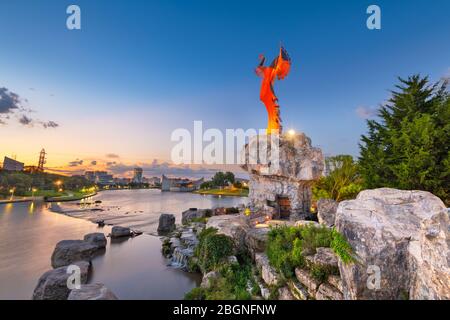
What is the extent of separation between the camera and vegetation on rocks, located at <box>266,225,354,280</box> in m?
5.51

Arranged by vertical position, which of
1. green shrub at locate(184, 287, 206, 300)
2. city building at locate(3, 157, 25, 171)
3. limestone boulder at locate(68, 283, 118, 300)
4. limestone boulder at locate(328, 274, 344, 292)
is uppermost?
city building at locate(3, 157, 25, 171)

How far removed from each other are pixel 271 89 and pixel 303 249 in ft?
70.6

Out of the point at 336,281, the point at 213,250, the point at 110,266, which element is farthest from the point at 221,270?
the point at 110,266

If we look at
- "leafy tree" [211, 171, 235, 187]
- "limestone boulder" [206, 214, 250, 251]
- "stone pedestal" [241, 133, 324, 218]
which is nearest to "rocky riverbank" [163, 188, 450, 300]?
"limestone boulder" [206, 214, 250, 251]

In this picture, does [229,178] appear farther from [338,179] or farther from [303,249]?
[303,249]

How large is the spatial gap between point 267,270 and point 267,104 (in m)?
21.0

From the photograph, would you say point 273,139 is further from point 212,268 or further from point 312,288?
point 312,288

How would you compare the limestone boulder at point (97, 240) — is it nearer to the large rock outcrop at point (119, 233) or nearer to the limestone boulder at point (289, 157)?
the large rock outcrop at point (119, 233)

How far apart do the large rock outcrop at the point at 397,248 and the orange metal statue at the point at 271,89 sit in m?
19.9

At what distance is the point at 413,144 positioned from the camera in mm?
14539

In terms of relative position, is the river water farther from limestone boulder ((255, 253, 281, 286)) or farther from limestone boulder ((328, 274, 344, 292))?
limestone boulder ((328, 274, 344, 292))

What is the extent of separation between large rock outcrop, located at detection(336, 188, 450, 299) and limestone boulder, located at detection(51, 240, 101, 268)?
15.7 m

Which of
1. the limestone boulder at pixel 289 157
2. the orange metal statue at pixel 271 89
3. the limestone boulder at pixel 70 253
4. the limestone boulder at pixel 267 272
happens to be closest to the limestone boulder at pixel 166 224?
the limestone boulder at pixel 70 253
